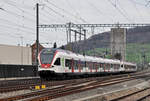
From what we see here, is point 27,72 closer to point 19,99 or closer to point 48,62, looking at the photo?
point 48,62

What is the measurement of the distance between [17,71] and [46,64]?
1003cm

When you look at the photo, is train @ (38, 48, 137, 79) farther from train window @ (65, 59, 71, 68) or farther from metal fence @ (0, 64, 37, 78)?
metal fence @ (0, 64, 37, 78)

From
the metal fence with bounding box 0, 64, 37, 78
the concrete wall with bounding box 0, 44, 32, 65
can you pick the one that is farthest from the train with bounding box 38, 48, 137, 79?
the concrete wall with bounding box 0, 44, 32, 65

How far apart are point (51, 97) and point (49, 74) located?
39.7 feet

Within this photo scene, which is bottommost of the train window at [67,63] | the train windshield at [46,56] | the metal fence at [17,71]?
the metal fence at [17,71]

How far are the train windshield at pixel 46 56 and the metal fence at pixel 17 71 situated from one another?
24.0ft

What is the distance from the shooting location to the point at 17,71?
36688 millimetres

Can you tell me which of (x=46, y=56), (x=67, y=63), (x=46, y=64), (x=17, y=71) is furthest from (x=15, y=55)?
(x=46, y=64)

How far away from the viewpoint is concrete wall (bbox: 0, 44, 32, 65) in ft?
169

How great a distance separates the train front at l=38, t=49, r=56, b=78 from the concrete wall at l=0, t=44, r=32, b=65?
2386cm

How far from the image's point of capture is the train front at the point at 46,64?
27600 mm

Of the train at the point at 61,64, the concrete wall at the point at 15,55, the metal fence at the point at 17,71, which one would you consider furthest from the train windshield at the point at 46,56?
A: the concrete wall at the point at 15,55

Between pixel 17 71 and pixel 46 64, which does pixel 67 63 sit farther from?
pixel 17 71

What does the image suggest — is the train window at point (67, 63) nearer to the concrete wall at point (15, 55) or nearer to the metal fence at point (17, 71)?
the metal fence at point (17, 71)
